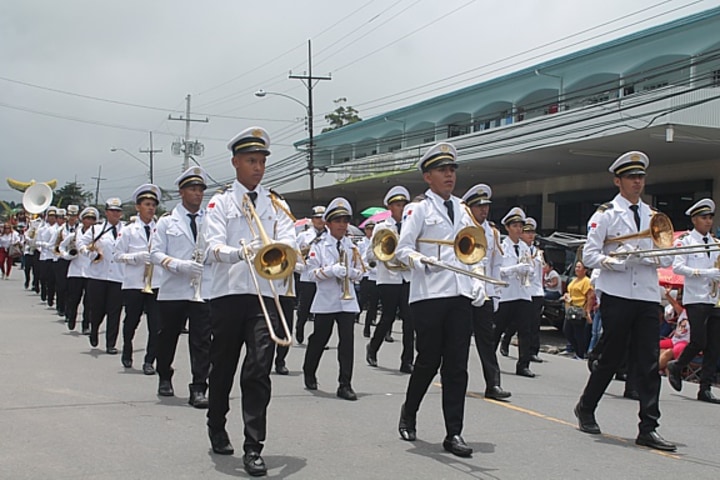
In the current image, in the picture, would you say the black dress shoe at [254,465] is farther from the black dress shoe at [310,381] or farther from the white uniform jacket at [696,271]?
the white uniform jacket at [696,271]

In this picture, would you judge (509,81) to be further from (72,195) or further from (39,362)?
(72,195)

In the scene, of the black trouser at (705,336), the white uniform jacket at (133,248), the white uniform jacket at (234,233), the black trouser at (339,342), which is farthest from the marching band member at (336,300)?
the black trouser at (705,336)

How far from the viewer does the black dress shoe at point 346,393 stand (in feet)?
27.3

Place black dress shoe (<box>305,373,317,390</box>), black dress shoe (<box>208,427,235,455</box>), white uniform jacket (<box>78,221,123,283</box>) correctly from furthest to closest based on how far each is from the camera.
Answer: white uniform jacket (<box>78,221,123,283</box>), black dress shoe (<box>305,373,317,390</box>), black dress shoe (<box>208,427,235,455</box>)

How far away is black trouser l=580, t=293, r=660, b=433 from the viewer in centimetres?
653

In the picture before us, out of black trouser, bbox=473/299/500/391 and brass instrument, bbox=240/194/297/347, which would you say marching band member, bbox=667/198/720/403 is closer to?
black trouser, bbox=473/299/500/391

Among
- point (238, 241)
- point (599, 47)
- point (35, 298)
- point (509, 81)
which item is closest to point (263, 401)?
point (238, 241)

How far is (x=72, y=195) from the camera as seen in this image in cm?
7738

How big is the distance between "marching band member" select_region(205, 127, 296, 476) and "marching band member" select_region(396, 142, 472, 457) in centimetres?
106

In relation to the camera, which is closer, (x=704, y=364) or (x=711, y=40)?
(x=704, y=364)

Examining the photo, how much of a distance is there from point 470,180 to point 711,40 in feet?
45.1

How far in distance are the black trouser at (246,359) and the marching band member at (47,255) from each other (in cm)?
1360

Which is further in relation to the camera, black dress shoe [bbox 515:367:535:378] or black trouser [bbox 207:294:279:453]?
black dress shoe [bbox 515:367:535:378]

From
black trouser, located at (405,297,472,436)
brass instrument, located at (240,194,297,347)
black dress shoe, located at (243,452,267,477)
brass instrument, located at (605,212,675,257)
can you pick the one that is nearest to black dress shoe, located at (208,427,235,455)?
black dress shoe, located at (243,452,267,477)
